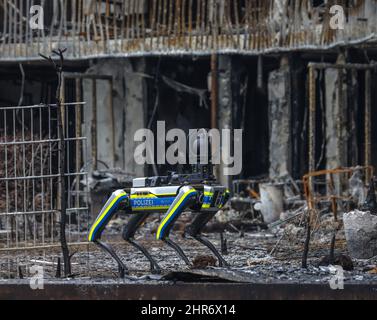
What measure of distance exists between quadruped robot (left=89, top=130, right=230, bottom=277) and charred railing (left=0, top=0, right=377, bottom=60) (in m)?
7.75

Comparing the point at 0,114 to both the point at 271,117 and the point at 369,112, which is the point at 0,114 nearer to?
the point at 271,117

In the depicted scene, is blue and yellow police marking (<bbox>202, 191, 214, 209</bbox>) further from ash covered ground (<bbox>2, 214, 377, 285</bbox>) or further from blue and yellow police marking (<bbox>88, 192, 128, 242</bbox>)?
blue and yellow police marking (<bbox>88, 192, 128, 242</bbox>)

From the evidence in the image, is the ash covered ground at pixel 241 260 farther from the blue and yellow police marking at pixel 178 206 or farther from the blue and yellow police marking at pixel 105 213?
the blue and yellow police marking at pixel 178 206

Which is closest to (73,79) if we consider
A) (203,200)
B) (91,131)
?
(91,131)

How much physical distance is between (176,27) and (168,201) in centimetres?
949

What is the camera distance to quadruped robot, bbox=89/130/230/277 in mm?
11426

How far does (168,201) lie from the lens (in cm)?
1165

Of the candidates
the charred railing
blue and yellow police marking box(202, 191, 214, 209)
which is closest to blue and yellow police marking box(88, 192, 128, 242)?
blue and yellow police marking box(202, 191, 214, 209)

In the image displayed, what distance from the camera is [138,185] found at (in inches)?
467

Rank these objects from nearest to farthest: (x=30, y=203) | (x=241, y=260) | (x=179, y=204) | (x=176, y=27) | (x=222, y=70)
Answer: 1. (x=179, y=204)
2. (x=241, y=260)
3. (x=30, y=203)
4. (x=176, y=27)
5. (x=222, y=70)

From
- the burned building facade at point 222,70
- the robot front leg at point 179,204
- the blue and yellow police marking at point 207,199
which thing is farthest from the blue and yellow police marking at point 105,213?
the burned building facade at point 222,70

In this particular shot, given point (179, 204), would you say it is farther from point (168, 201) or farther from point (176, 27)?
point (176, 27)

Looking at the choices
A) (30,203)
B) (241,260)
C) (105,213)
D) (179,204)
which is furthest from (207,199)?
(30,203)

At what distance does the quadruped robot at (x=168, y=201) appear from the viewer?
37.5ft
